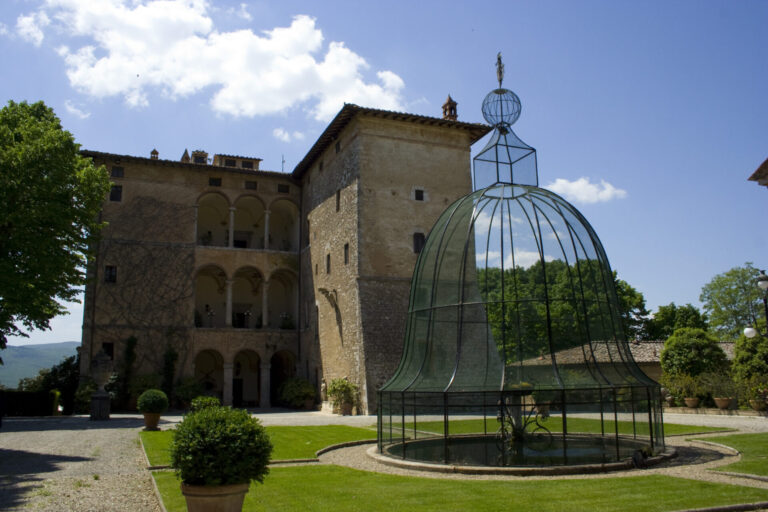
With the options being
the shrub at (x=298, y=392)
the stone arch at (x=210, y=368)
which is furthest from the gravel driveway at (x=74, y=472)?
the stone arch at (x=210, y=368)

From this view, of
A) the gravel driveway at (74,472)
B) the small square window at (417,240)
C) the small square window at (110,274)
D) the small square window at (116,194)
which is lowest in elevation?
the gravel driveway at (74,472)

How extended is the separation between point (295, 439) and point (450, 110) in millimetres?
21874

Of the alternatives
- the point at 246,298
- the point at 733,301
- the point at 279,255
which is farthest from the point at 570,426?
the point at 733,301

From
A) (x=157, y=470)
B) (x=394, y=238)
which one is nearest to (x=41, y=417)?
(x=394, y=238)

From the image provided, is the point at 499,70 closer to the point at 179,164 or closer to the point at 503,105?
the point at 503,105

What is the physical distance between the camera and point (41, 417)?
90.4 ft

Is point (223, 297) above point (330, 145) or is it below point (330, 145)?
below

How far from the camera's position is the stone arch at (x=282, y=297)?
36594mm

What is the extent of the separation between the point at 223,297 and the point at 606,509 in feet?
111

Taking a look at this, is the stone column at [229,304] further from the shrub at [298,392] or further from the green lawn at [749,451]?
the green lawn at [749,451]

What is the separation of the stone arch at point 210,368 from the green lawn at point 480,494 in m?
27.9

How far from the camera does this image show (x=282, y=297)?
39531mm

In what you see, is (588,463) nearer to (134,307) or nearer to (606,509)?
(606,509)

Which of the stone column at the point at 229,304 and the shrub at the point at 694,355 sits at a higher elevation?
the stone column at the point at 229,304
